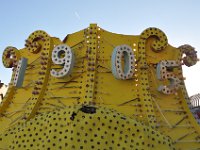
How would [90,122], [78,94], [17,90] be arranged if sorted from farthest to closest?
[17,90] < [78,94] < [90,122]

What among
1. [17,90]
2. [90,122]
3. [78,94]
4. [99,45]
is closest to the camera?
[90,122]

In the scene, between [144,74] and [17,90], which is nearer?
[144,74]

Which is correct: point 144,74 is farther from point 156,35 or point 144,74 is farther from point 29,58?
point 29,58

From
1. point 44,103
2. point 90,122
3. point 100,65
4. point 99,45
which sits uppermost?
point 99,45

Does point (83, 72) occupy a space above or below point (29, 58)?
below

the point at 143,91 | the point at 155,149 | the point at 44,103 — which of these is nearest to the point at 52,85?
the point at 44,103

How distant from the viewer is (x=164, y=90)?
8.84 meters

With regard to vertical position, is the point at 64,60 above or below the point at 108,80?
above

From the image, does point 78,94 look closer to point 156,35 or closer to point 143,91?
point 143,91

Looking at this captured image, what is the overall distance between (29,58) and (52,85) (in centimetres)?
177

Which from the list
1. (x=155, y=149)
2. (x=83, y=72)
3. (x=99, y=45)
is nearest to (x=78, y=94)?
(x=83, y=72)

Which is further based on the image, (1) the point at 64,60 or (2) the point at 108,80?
(2) the point at 108,80

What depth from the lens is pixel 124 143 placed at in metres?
5.70

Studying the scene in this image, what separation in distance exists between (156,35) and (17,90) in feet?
17.6
